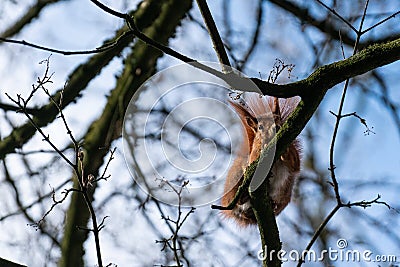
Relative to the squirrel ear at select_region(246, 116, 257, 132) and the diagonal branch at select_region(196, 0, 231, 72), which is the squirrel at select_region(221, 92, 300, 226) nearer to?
the squirrel ear at select_region(246, 116, 257, 132)

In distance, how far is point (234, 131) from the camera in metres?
1.66

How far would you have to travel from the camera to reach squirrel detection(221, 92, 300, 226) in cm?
151

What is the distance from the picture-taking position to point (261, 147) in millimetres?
1435

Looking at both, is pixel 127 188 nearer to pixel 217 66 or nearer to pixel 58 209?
pixel 58 209

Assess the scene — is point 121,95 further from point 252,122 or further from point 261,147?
point 261,147

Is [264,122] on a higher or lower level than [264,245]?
higher

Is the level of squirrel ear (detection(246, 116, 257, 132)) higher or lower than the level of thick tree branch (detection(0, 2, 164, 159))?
lower

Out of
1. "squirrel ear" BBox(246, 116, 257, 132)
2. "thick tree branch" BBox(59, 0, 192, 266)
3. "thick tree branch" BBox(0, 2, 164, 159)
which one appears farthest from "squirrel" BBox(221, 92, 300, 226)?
"thick tree branch" BBox(0, 2, 164, 159)

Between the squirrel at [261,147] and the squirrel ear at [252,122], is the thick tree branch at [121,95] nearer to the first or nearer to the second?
the squirrel at [261,147]

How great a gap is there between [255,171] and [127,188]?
1.35 metres

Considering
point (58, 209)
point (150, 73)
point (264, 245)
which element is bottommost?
point (264, 245)

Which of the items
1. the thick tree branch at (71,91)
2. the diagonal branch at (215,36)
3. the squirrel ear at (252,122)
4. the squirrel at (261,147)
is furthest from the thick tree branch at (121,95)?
the diagonal branch at (215,36)

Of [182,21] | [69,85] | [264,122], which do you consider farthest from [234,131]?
[182,21]

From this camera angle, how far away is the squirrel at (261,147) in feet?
4.95
